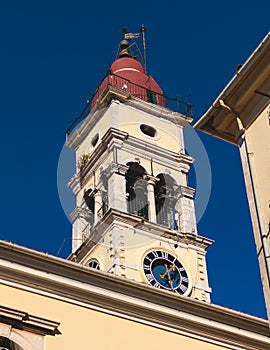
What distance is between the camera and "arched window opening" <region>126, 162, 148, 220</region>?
109 feet

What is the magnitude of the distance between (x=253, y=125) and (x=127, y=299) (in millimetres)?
5360

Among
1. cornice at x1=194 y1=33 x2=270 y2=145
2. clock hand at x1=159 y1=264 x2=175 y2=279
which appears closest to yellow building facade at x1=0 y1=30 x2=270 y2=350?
clock hand at x1=159 y1=264 x2=175 y2=279

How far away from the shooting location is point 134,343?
666 inches

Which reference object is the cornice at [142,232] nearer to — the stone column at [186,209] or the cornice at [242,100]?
the stone column at [186,209]

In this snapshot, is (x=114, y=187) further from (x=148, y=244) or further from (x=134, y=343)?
(x=134, y=343)

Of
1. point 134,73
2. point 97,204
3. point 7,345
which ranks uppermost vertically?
point 134,73

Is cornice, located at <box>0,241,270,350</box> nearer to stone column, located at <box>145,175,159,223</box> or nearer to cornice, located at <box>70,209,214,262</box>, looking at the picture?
cornice, located at <box>70,209,214,262</box>

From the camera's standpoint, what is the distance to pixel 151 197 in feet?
109

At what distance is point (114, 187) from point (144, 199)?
1.70 metres

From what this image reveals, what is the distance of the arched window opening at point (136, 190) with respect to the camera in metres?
33.3

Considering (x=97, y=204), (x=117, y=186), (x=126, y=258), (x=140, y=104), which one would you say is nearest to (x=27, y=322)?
(x=126, y=258)

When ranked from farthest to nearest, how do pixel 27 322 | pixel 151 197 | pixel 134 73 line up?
1. pixel 134 73
2. pixel 151 197
3. pixel 27 322

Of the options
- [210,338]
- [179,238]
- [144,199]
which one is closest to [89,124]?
[144,199]

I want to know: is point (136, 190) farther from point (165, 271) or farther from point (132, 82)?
point (132, 82)
